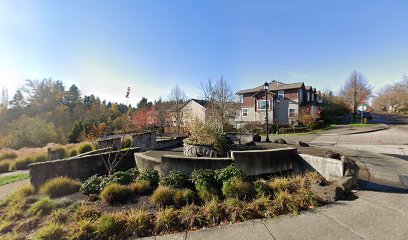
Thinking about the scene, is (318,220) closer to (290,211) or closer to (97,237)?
(290,211)

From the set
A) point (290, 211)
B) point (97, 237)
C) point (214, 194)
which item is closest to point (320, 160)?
point (290, 211)

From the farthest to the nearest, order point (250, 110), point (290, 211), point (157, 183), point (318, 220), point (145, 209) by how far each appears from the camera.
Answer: point (250, 110) < point (157, 183) < point (145, 209) < point (290, 211) < point (318, 220)

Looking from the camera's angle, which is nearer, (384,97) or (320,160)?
(320,160)

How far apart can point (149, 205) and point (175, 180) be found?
3.77 ft

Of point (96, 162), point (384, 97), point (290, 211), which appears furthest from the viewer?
point (384, 97)

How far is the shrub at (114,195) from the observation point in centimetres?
519

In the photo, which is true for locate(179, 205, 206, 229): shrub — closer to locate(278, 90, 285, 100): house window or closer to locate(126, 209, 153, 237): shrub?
locate(126, 209, 153, 237): shrub

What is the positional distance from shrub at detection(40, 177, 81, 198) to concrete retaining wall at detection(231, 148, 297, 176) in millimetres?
5634

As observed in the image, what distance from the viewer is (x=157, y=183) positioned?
6387mm

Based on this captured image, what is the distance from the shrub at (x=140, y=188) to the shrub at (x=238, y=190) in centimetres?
245

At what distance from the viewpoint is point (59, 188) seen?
19.9 feet

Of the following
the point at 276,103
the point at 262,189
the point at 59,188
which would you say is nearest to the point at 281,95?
the point at 276,103

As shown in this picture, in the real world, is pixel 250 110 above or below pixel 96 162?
above

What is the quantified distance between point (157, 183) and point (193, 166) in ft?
4.48
